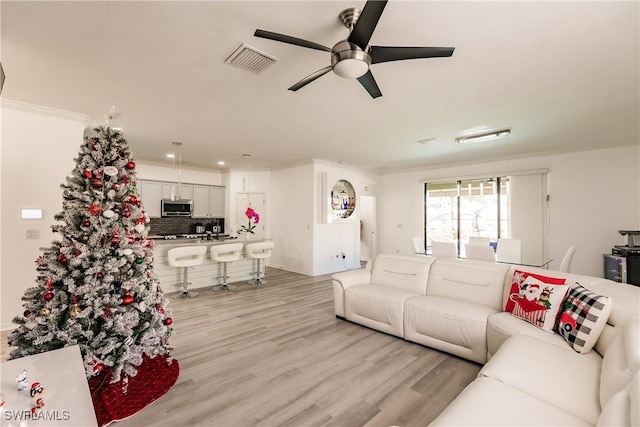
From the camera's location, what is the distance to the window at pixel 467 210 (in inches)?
241

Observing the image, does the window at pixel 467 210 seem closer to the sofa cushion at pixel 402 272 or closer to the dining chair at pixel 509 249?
the dining chair at pixel 509 249

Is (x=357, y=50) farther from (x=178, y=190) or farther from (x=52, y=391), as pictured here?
(x=178, y=190)

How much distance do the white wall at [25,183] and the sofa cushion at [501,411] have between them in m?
4.52

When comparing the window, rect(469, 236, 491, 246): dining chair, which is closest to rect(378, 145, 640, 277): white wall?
the window

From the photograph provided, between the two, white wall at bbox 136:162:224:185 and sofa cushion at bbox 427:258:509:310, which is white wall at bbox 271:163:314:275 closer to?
white wall at bbox 136:162:224:185

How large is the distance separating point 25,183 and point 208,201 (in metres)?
4.38

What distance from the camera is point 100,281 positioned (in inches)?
83.3

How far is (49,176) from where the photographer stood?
134 inches

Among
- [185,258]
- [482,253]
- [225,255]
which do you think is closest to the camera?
[482,253]

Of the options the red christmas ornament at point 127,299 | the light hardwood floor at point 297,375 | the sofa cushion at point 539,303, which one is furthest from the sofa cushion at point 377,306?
the red christmas ornament at point 127,299

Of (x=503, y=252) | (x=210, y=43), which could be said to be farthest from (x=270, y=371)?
(x=503, y=252)

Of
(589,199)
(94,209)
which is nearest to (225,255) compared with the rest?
(94,209)

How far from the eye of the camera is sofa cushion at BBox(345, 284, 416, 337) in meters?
3.06

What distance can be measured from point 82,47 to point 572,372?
4.09 m
